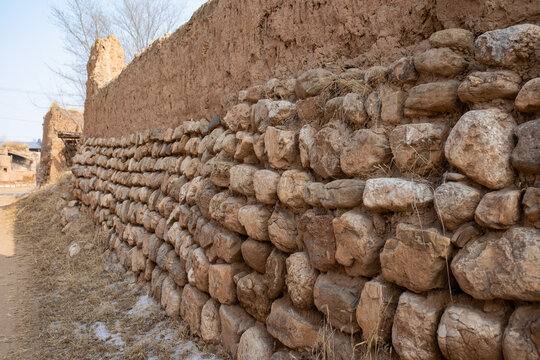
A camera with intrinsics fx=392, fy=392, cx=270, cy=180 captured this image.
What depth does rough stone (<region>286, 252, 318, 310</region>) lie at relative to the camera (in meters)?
2.09

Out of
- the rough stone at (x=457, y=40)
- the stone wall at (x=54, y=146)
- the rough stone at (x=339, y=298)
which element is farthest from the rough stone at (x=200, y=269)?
the stone wall at (x=54, y=146)

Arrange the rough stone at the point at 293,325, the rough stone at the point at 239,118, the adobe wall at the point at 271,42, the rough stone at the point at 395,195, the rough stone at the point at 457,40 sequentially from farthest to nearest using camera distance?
1. the rough stone at the point at 239,118
2. the rough stone at the point at 293,325
3. the adobe wall at the point at 271,42
4. the rough stone at the point at 457,40
5. the rough stone at the point at 395,195

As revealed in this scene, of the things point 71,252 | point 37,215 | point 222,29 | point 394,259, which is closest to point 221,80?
point 222,29

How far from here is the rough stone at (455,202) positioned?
146 centimetres

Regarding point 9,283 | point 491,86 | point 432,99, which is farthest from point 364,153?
point 9,283

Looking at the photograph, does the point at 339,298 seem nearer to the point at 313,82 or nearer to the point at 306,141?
the point at 306,141

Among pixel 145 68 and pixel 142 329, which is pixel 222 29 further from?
pixel 142 329

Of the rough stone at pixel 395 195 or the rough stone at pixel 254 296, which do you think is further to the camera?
the rough stone at pixel 254 296

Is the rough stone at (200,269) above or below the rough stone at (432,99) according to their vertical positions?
below

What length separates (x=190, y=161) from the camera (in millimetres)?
3871

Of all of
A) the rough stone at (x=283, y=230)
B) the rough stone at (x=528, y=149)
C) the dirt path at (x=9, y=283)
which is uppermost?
the rough stone at (x=528, y=149)

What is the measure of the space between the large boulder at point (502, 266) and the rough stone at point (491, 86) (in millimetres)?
521

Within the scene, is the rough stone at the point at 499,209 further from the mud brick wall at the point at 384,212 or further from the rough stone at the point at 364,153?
the rough stone at the point at 364,153

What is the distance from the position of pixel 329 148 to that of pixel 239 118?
117cm
